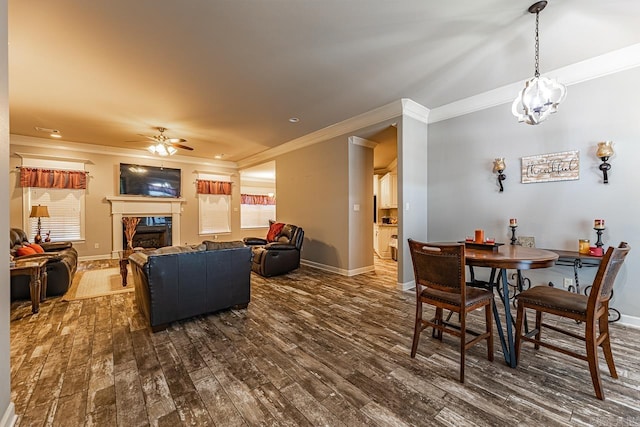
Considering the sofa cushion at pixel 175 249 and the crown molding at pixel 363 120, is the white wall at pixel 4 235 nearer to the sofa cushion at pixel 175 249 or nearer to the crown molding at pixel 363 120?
the sofa cushion at pixel 175 249

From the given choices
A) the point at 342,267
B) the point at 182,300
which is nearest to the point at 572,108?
the point at 342,267

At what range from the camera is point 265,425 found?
146 cm

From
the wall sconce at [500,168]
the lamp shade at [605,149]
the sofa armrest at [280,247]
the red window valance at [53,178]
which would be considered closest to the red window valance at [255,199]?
the red window valance at [53,178]

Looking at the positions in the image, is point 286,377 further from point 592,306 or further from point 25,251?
point 25,251

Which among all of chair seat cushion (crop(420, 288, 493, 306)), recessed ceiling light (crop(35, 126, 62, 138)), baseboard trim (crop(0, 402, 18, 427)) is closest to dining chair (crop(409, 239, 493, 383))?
chair seat cushion (crop(420, 288, 493, 306))

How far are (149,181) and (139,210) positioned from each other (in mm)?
812

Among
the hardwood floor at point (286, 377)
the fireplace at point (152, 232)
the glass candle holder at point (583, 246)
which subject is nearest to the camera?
the hardwood floor at point (286, 377)

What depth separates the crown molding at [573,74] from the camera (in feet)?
8.95

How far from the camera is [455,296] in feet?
6.49

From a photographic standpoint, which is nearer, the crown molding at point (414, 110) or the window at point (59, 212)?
the crown molding at point (414, 110)

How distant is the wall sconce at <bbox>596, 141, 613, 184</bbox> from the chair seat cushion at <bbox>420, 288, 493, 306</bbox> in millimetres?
2124

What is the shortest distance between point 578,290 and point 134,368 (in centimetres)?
444

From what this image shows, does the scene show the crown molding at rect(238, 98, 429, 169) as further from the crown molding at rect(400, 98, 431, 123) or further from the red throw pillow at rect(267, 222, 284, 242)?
the red throw pillow at rect(267, 222, 284, 242)

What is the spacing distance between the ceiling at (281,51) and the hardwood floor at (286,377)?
283 cm
